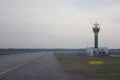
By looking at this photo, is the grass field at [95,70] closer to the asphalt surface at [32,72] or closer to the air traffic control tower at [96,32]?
the asphalt surface at [32,72]

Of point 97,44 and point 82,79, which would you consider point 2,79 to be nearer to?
point 82,79

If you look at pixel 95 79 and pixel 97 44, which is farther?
pixel 97 44

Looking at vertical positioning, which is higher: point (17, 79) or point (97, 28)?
point (97, 28)

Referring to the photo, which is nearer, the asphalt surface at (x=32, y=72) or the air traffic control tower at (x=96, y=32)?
the asphalt surface at (x=32, y=72)

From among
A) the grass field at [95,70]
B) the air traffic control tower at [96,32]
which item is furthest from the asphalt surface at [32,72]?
the air traffic control tower at [96,32]

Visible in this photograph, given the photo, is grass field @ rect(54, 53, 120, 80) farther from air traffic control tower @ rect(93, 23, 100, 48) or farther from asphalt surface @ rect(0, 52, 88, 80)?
air traffic control tower @ rect(93, 23, 100, 48)

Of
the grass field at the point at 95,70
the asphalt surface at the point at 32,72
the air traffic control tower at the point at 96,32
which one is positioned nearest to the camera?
the asphalt surface at the point at 32,72

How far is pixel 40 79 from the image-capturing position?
23.0 meters

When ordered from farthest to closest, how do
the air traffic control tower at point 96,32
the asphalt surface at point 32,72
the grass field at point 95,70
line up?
1. the air traffic control tower at point 96,32
2. the grass field at point 95,70
3. the asphalt surface at point 32,72

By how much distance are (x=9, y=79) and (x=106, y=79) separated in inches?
311

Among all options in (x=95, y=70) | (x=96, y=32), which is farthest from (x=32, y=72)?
(x=96, y=32)

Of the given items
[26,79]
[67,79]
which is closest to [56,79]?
[67,79]

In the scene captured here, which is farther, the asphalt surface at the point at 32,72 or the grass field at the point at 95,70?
the grass field at the point at 95,70

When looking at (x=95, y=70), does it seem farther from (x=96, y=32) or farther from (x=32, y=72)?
(x=96, y=32)
